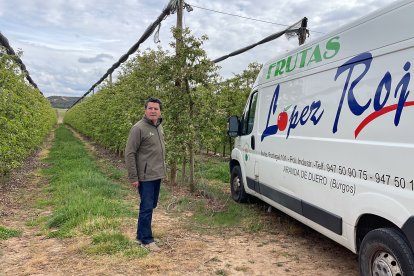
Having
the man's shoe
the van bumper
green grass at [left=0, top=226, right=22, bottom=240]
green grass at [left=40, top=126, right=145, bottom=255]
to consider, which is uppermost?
the van bumper

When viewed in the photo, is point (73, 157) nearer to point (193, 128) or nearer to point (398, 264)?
point (193, 128)

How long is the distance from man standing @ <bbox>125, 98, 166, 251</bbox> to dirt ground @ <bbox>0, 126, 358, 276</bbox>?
0.59m

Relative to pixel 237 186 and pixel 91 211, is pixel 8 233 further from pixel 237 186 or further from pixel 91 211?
pixel 237 186

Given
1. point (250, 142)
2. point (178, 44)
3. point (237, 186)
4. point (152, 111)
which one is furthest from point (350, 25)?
point (178, 44)

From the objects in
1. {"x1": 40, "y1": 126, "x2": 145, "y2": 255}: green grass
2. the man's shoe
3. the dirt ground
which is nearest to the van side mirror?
the dirt ground

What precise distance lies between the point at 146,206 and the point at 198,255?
913 millimetres

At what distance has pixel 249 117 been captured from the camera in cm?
728


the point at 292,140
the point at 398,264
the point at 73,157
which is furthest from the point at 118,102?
the point at 398,264

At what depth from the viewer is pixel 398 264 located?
3.42 metres

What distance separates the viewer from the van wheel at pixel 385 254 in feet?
11.0

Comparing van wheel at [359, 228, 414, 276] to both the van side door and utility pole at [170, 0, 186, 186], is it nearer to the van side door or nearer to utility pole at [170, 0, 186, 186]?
the van side door

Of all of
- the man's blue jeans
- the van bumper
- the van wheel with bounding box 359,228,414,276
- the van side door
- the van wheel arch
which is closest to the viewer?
the van bumper

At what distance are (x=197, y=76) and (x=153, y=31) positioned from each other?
536 cm

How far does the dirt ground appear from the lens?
4.76 metres
